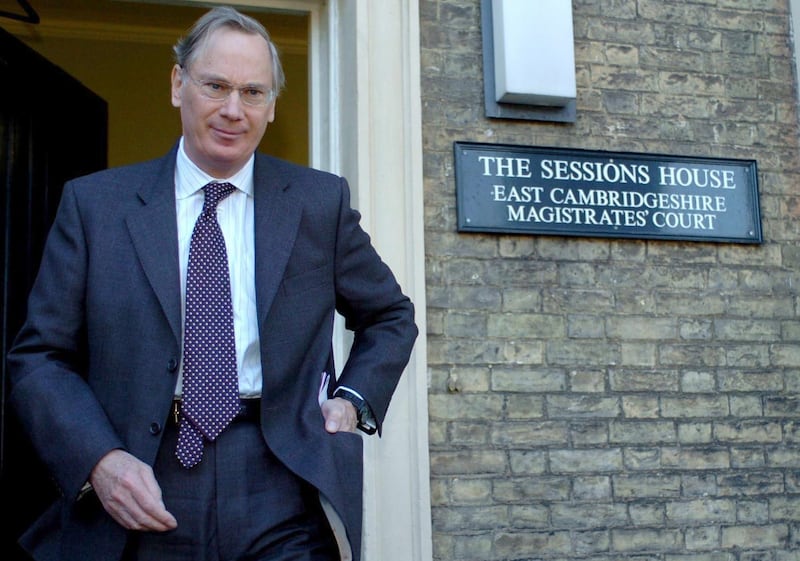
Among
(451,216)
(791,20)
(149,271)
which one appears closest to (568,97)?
(451,216)

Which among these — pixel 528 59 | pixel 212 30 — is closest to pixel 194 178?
pixel 212 30

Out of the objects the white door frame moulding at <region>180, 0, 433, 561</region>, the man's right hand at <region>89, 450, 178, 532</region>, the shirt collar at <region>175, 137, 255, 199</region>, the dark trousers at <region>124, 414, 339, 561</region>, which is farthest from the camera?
the white door frame moulding at <region>180, 0, 433, 561</region>

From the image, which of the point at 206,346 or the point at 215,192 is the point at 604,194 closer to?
the point at 215,192

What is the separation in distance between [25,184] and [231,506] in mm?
2684

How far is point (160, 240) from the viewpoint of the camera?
2473 mm

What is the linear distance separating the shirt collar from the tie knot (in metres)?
0.02

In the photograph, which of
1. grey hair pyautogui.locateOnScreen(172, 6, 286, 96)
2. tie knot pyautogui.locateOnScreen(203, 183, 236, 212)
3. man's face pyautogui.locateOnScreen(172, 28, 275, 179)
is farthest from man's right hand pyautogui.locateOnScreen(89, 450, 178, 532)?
grey hair pyautogui.locateOnScreen(172, 6, 286, 96)

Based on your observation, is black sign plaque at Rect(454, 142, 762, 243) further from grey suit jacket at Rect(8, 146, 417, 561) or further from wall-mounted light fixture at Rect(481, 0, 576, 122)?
grey suit jacket at Rect(8, 146, 417, 561)

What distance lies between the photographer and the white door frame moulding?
4.07 metres

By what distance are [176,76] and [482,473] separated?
2081mm

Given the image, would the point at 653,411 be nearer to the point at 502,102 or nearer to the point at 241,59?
the point at 502,102

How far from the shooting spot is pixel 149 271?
7.97 feet

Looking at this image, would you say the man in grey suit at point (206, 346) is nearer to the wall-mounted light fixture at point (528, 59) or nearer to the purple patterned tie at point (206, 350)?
the purple patterned tie at point (206, 350)

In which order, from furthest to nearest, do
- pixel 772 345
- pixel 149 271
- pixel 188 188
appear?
pixel 772 345, pixel 188 188, pixel 149 271
